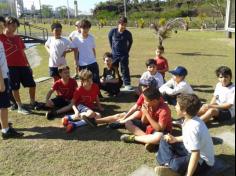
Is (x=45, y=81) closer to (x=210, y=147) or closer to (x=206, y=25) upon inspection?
(x=210, y=147)

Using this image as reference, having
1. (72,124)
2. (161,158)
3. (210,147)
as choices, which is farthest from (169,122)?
(72,124)

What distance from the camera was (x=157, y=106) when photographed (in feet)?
15.4

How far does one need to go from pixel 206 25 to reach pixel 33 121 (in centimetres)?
3461

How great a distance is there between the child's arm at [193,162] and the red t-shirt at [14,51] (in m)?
4.04

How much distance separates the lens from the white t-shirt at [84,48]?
280 inches

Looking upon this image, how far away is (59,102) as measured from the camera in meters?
6.58

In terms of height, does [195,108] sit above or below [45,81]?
above

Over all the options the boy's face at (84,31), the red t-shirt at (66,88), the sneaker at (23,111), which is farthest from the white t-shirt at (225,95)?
the sneaker at (23,111)

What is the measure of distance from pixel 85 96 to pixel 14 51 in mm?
1583

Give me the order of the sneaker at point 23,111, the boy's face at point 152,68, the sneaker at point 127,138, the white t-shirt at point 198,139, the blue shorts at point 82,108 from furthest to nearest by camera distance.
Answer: the boy's face at point 152,68, the sneaker at point 23,111, the blue shorts at point 82,108, the sneaker at point 127,138, the white t-shirt at point 198,139

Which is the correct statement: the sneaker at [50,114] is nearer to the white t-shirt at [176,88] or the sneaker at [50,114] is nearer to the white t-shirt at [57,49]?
the white t-shirt at [57,49]

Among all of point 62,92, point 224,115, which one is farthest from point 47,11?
point 224,115

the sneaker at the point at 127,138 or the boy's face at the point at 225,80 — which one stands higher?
the boy's face at the point at 225,80

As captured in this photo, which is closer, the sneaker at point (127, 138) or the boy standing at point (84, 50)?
the sneaker at point (127, 138)
